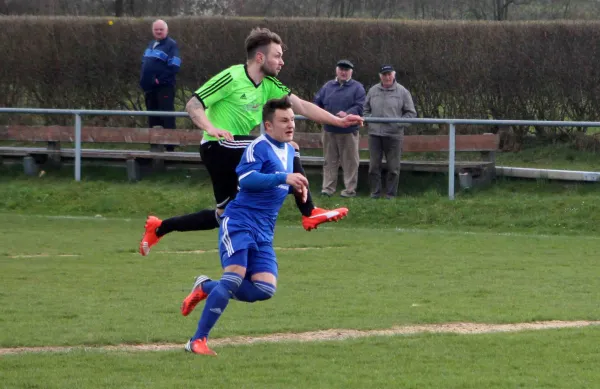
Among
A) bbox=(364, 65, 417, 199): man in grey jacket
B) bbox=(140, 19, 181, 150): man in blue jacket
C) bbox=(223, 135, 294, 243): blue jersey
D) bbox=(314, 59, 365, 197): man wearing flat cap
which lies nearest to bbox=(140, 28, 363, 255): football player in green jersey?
bbox=(223, 135, 294, 243): blue jersey

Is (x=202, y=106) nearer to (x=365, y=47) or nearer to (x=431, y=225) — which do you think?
(x=431, y=225)

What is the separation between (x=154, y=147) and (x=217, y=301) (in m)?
12.0

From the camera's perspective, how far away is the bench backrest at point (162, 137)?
17.5 m

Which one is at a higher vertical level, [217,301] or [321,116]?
[321,116]

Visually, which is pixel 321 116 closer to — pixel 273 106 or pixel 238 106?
pixel 238 106

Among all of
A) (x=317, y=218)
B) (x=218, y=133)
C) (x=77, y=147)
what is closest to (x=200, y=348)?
(x=317, y=218)

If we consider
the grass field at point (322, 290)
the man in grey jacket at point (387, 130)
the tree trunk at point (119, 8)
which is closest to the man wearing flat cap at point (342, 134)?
the man in grey jacket at point (387, 130)

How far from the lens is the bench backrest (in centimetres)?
1753

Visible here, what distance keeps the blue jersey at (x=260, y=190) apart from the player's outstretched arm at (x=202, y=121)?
1.53 ft

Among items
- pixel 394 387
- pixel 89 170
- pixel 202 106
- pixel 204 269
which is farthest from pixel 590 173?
pixel 394 387

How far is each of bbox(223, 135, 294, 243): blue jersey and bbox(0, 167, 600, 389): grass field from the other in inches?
35.9

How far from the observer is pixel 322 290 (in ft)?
35.2

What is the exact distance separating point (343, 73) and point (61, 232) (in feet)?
15.9

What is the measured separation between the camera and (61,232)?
50.3ft
